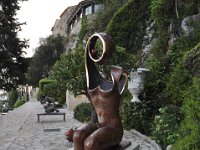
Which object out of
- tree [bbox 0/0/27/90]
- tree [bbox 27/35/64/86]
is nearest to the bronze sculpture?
tree [bbox 0/0/27/90]

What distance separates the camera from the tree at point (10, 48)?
23.5m

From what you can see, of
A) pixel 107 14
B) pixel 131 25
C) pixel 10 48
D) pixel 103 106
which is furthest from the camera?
pixel 10 48

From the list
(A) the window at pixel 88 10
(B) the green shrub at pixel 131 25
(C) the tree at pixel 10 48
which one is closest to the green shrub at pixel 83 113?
(B) the green shrub at pixel 131 25

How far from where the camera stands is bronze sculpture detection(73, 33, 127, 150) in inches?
229

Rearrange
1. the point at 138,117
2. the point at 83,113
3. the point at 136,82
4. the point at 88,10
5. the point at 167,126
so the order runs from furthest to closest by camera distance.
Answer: the point at 88,10 < the point at 83,113 < the point at 136,82 < the point at 138,117 < the point at 167,126

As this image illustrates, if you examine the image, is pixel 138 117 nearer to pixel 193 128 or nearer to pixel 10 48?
pixel 193 128

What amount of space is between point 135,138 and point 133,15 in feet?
32.7

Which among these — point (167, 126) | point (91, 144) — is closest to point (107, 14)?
point (167, 126)

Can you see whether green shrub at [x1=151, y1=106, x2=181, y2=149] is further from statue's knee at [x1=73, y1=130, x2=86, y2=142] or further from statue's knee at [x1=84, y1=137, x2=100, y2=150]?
statue's knee at [x1=84, y1=137, x2=100, y2=150]

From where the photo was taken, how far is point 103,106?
20.3 ft

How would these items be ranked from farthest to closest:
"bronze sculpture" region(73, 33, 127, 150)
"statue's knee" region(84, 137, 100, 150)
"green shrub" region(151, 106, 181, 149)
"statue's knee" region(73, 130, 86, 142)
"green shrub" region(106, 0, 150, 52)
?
"green shrub" region(106, 0, 150, 52) → "green shrub" region(151, 106, 181, 149) → "statue's knee" region(73, 130, 86, 142) → "bronze sculpture" region(73, 33, 127, 150) → "statue's knee" region(84, 137, 100, 150)

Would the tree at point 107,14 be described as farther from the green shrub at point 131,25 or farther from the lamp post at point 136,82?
the lamp post at point 136,82

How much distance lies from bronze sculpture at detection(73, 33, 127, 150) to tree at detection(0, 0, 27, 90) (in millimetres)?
17701

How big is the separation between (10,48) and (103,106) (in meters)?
18.9
